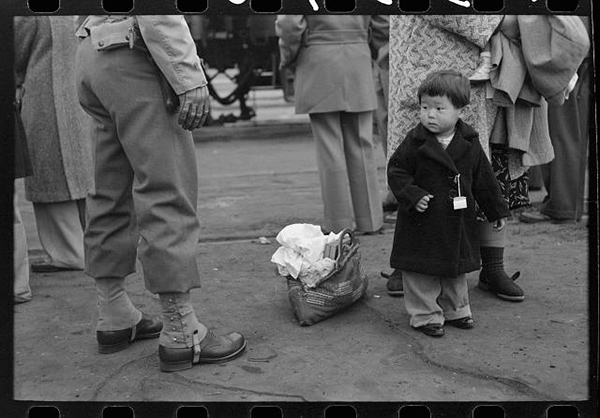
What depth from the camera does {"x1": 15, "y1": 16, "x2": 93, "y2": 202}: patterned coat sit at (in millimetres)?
4418

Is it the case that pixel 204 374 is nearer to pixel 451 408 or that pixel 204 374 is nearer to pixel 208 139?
pixel 451 408

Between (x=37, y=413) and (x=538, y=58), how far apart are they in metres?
2.61

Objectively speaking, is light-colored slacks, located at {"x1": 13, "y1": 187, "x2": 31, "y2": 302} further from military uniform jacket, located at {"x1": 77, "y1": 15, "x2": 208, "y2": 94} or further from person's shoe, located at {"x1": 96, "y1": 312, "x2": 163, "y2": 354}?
military uniform jacket, located at {"x1": 77, "y1": 15, "x2": 208, "y2": 94}

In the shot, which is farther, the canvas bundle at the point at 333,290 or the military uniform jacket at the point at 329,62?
the military uniform jacket at the point at 329,62

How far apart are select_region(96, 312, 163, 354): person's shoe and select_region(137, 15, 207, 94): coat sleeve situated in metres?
1.12

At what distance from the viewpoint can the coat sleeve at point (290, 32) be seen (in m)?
4.93

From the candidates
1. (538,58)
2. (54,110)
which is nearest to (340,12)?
(538,58)

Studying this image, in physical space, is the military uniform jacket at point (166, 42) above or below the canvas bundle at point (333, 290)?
above

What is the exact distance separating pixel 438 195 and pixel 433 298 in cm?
48

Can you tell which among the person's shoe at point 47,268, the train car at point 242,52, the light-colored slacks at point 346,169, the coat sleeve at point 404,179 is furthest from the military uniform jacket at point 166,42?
the train car at point 242,52

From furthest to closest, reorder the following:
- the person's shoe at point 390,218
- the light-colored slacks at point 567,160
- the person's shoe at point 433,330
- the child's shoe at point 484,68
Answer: the person's shoe at point 390,218 → the light-colored slacks at point 567,160 → the child's shoe at point 484,68 → the person's shoe at point 433,330

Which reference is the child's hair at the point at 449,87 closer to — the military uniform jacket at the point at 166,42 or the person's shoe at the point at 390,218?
the military uniform jacket at the point at 166,42

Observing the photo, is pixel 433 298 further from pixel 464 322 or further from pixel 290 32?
pixel 290 32

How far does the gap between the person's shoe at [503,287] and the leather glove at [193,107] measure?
181 cm
